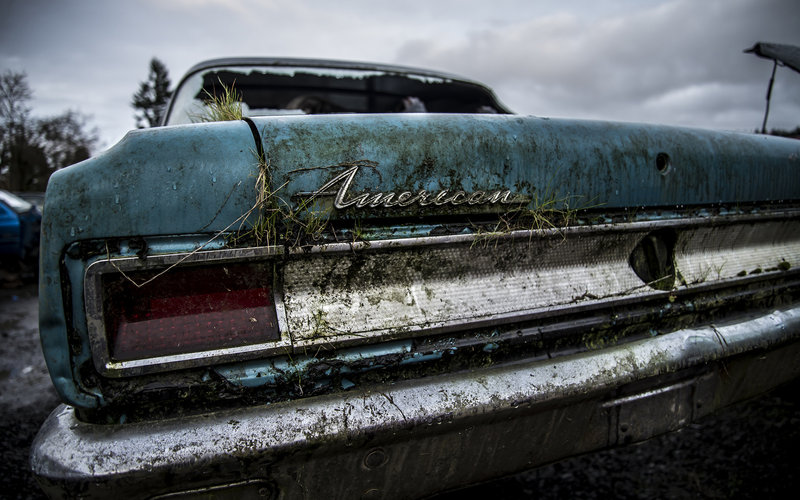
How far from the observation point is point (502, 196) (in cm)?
125

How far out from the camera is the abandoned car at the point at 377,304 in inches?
38.2

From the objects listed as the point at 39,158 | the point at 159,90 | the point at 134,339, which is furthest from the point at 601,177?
the point at 159,90

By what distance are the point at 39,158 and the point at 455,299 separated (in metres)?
34.9

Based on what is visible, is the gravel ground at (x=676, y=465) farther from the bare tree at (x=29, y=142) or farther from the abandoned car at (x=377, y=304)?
the bare tree at (x=29, y=142)

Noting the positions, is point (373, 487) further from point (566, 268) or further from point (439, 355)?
point (566, 268)

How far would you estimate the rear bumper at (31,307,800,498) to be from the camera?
3.05ft

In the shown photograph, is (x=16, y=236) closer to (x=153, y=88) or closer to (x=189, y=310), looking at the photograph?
(x=189, y=310)

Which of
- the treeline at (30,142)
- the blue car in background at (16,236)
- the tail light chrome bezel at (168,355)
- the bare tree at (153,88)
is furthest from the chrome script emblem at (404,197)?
the bare tree at (153,88)

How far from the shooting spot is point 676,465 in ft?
→ 6.84

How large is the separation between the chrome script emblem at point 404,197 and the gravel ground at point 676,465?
1.15 m

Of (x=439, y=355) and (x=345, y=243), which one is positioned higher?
(x=345, y=243)

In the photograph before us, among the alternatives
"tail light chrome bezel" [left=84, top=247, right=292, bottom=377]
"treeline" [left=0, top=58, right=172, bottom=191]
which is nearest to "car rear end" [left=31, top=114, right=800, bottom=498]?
"tail light chrome bezel" [left=84, top=247, right=292, bottom=377]

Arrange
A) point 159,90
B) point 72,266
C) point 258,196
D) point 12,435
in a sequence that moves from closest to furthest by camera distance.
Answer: point 72,266, point 258,196, point 12,435, point 159,90

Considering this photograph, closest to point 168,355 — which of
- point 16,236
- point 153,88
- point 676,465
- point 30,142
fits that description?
point 676,465
